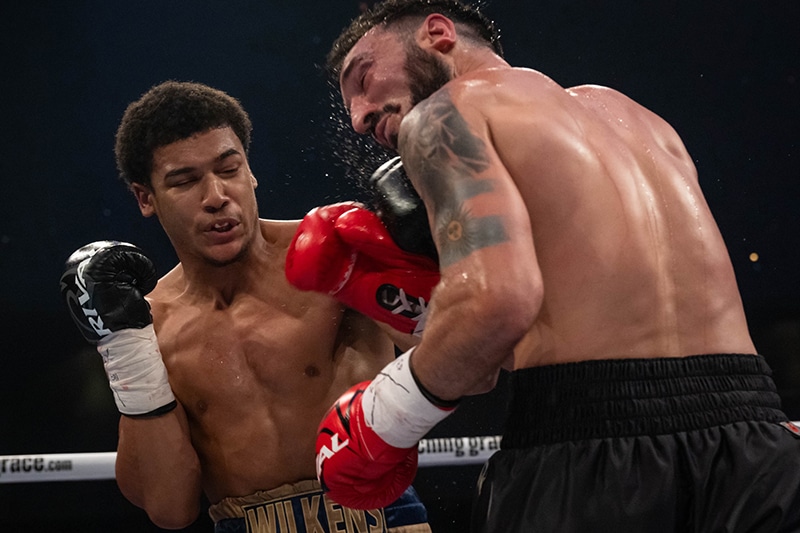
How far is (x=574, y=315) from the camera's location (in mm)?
1271

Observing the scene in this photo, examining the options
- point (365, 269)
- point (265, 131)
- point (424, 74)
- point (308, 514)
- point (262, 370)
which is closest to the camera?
point (424, 74)

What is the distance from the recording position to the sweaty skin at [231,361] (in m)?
2.04

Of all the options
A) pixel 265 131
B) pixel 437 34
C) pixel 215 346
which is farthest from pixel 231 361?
pixel 265 131

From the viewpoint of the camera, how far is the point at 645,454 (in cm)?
120

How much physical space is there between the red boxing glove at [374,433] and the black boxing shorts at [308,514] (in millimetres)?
538

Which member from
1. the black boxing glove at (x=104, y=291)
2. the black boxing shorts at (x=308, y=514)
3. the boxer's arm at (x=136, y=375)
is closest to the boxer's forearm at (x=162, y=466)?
the boxer's arm at (x=136, y=375)

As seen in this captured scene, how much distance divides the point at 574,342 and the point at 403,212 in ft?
1.61

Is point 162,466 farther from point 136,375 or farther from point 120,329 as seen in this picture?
point 120,329

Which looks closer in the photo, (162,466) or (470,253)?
(470,253)

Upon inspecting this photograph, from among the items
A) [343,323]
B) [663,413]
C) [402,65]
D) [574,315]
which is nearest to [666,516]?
[663,413]

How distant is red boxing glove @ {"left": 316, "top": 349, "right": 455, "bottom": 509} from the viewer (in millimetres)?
1271

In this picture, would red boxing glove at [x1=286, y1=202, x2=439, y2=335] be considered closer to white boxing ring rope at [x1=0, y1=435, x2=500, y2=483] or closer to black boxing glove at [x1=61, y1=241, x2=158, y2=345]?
black boxing glove at [x1=61, y1=241, x2=158, y2=345]

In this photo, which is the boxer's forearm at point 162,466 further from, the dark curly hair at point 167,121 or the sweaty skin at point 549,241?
the sweaty skin at point 549,241

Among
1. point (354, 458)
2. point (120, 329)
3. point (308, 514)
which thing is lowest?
point (308, 514)
